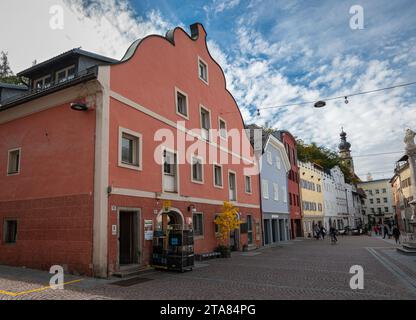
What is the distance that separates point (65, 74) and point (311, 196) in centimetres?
3982

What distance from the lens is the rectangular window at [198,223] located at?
18406 mm

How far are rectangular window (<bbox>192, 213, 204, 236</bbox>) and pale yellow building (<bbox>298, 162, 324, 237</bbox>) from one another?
92.8ft

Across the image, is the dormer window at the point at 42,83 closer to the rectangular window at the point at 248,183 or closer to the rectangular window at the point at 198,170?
the rectangular window at the point at 198,170

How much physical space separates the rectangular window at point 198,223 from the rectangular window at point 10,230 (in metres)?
8.24

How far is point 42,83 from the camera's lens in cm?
1728

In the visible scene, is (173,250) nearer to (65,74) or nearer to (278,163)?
(65,74)

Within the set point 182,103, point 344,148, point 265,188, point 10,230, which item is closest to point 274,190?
point 265,188

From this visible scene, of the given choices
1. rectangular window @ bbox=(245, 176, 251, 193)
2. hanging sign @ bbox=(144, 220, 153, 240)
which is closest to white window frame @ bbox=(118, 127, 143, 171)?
hanging sign @ bbox=(144, 220, 153, 240)

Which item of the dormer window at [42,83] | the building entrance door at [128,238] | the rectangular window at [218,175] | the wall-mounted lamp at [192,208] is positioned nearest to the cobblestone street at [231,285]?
the building entrance door at [128,238]

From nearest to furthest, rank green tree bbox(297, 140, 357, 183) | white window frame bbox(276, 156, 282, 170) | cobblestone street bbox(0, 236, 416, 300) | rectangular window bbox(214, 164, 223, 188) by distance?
1. cobblestone street bbox(0, 236, 416, 300)
2. rectangular window bbox(214, 164, 223, 188)
3. white window frame bbox(276, 156, 282, 170)
4. green tree bbox(297, 140, 357, 183)

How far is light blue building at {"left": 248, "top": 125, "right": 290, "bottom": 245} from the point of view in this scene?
30.7 m

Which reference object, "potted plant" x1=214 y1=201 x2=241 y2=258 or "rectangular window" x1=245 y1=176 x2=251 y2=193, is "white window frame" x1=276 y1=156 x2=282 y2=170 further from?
"potted plant" x1=214 y1=201 x2=241 y2=258

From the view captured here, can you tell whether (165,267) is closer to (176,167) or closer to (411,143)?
(176,167)
